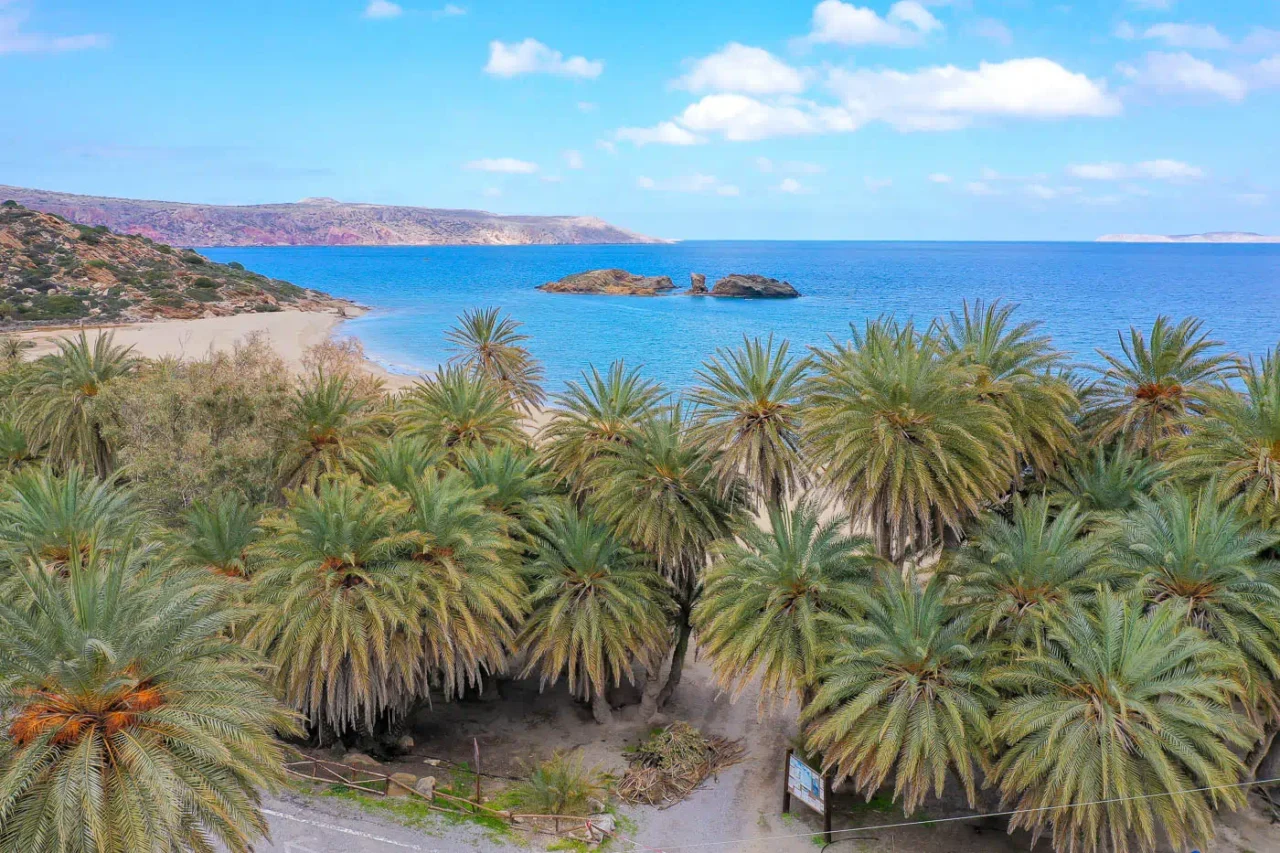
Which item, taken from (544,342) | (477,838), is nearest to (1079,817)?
(477,838)

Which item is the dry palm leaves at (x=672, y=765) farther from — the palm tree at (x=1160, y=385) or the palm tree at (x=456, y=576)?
the palm tree at (x=1160, y=385)

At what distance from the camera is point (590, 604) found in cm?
1830

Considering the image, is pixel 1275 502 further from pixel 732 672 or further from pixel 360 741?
pixel 360 741

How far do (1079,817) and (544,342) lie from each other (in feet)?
251

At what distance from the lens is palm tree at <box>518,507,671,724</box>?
59.5 feet

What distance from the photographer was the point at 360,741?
19.3 m

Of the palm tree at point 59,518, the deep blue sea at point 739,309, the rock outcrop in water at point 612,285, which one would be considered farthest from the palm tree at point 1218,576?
the rock outcrop in water at point 612,285

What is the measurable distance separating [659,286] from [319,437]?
12468cm

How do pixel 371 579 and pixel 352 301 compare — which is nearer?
pixel 371 579

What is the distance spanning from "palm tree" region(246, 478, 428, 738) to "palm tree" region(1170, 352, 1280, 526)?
15578mm

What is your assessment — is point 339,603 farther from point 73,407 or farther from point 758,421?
point 73,407

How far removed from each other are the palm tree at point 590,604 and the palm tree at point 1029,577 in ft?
22.1

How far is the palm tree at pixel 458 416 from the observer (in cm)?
2306

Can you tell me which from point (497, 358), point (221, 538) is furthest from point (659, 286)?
point (221, 538)
